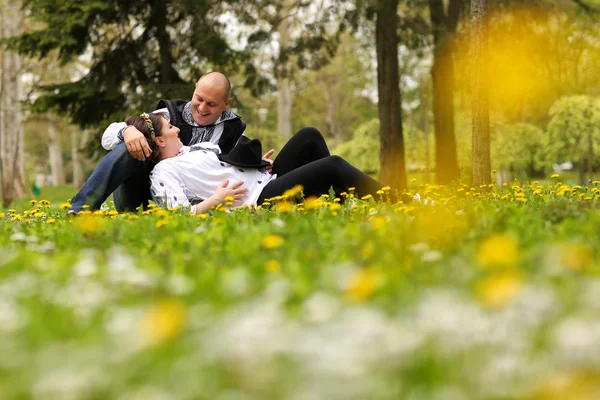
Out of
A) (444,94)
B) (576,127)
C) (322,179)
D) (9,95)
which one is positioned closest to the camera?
(322,179)

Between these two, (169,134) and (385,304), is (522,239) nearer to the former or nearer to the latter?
(385,304)

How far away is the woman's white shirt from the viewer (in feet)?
17.1

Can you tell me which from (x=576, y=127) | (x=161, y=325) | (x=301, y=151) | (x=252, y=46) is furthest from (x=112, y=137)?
(x=576, y=127)

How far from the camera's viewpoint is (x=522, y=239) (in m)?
3.12

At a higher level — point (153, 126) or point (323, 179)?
point (153, 126)

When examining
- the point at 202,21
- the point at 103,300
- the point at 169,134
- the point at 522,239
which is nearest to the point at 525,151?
the point at 202,21

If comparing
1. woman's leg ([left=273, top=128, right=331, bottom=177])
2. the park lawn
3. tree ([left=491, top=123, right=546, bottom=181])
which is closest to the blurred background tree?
woman's leg ([left=273, top=128, right=331, bottom=177])

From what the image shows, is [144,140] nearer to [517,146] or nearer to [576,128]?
[576,128]

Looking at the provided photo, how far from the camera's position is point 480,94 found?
7504 millimetres

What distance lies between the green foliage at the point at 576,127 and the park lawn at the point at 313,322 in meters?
20.7

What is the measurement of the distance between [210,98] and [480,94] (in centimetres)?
322

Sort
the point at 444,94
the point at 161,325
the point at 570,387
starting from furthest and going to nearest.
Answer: the point at 444,94, the point at 161,325, the point at 570,387

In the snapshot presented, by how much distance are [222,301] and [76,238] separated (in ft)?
6.22

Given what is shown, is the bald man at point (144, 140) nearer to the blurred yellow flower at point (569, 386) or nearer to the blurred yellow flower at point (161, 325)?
the blurred yellow flower at point (161, 325)
